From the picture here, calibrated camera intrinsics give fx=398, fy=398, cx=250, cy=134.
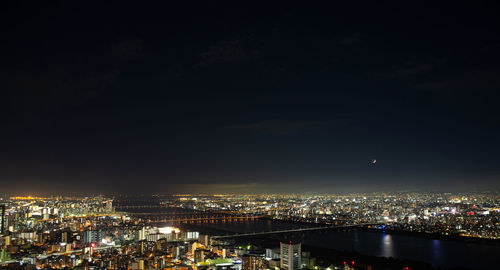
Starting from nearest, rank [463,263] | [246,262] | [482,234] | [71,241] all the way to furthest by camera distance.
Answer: [246,262], [463,263], [71,241], [482,234]

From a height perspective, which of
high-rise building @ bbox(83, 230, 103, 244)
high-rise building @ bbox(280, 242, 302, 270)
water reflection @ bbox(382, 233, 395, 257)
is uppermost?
high-rise building @ bbox(280, 242, 302, 270)

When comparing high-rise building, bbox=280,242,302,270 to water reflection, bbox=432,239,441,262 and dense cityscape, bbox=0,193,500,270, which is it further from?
water reflection, bbox=432,239,441,262

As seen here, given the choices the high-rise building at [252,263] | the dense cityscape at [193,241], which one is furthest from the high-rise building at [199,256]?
the high-rise building at [252,263]

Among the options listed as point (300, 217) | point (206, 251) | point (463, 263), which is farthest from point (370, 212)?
point (206, 251)

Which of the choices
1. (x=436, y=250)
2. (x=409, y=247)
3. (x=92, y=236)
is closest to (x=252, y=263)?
(x=409, y=247)

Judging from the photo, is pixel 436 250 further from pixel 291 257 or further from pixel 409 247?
pixel 291 257

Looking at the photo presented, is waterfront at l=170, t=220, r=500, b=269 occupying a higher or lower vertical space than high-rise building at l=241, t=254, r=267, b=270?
lower

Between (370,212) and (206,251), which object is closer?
(206,251)

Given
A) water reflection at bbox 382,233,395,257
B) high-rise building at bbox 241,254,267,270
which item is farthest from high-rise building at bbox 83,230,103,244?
water reflection at bbox 382,233,395,257

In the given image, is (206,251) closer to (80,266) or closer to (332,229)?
(80,266)
